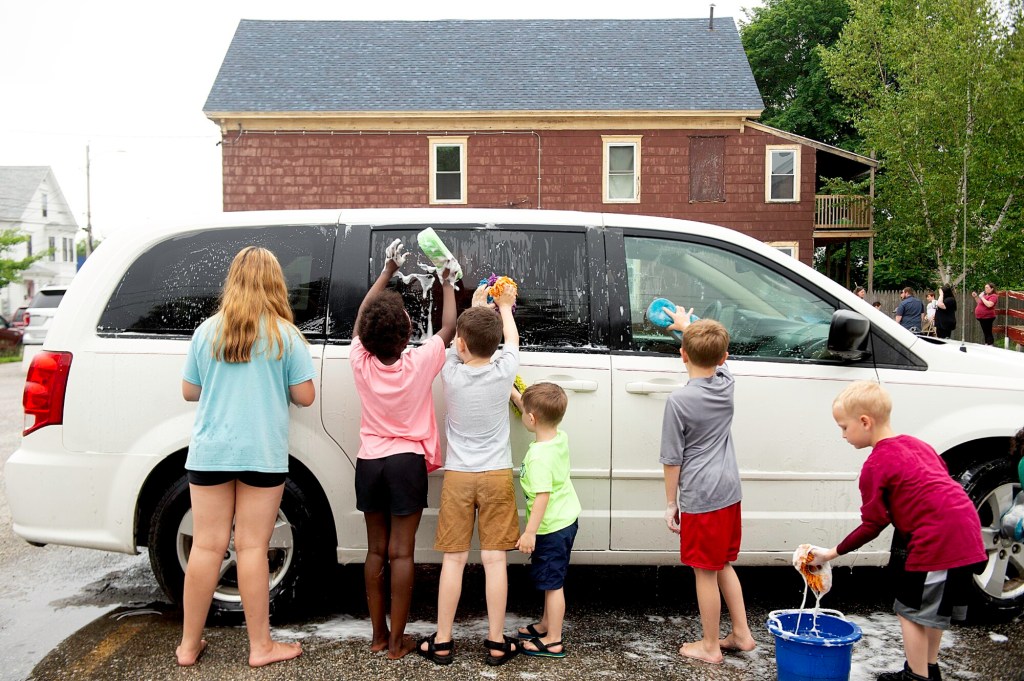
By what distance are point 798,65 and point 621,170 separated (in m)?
20.2

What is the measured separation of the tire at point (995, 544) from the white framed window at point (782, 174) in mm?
20038

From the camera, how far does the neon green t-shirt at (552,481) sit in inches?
138

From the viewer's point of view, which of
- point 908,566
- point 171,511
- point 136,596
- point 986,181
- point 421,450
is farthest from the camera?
point 986,181

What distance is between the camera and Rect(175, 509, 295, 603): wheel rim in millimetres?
3826

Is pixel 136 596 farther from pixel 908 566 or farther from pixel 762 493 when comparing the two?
pixel 908 566

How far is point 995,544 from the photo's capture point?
3955 mm

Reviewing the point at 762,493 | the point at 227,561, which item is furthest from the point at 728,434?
the point at 227,561

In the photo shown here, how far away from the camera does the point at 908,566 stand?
317 centimetres

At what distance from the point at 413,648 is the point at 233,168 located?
21355 mm

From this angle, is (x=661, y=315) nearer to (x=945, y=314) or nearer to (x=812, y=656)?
(x=812, y=656)

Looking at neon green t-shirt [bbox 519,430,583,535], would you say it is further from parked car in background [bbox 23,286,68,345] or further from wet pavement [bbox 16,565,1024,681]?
parked car in background [bbox 23,286,68,345]

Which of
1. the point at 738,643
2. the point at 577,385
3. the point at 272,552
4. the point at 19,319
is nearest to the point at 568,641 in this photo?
the point at 738,643

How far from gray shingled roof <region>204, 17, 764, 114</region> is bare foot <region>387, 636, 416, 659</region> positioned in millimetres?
20270

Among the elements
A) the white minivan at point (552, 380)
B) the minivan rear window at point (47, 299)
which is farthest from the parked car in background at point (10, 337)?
the white minivan at point (552, 380)
